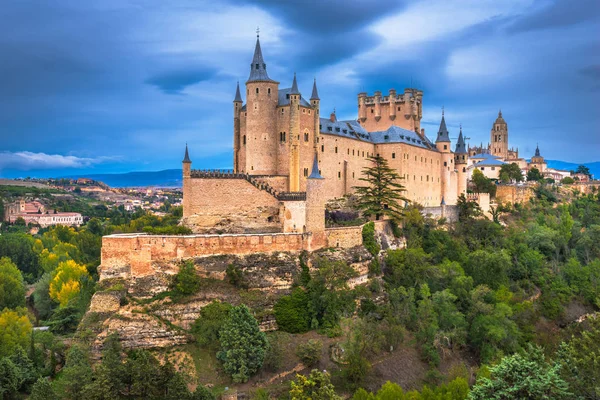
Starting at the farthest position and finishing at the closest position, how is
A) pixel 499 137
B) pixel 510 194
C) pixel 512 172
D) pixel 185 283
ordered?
1. pixel 499 137
2. pixel 512 172
3. pixel 510 194
4. pixel 185 283

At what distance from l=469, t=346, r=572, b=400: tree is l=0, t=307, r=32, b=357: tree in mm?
30619

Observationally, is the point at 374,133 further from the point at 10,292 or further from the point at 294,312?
the point at 10,292

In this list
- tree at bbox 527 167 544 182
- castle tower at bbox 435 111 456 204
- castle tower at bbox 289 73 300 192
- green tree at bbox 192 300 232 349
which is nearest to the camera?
green tree at bbox 192 300 232 349

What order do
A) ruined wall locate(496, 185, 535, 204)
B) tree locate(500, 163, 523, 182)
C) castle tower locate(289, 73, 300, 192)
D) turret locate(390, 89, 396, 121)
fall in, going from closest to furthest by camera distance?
1. castle tower locate(289, 73, 300, 192)
2. turret locate(390, 89, 396, 121)
3. ruined wall locate(496, 185, 535, 204)
4. tree locate(500, 163, 523, 182)

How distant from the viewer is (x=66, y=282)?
53.2 m

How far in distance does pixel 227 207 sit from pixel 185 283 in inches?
375

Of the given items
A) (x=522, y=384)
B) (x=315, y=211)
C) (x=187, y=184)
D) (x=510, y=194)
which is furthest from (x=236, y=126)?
(x=510, y=194)

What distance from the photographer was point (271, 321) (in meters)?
39.6

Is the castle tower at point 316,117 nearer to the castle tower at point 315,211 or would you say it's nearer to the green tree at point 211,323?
the castle tower at point 315,211

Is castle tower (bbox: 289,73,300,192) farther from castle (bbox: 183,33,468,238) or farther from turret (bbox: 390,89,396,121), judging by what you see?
turret (bbox: 390,89,396,121)

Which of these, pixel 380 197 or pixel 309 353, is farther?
pixel 380 197

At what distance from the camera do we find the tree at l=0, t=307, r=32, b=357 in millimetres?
39781

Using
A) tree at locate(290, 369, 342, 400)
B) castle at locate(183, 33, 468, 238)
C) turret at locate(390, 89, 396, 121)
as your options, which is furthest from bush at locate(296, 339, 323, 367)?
turret at locate(390, 89, 396, 121)

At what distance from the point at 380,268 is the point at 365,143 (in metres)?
16.8
